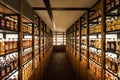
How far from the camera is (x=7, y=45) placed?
2.34 meters

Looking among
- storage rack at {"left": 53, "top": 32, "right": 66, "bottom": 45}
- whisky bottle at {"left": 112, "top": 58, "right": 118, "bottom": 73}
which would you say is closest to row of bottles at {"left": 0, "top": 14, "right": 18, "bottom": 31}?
whisky bottle at {"left": 112, "top": 58, "right": 118, "bottom": 73}

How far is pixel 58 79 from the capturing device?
582 centimetres

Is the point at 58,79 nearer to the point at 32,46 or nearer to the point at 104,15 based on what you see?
the point at 32,46

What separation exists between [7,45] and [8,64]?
307 millimetres

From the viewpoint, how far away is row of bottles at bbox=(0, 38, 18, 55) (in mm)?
2151

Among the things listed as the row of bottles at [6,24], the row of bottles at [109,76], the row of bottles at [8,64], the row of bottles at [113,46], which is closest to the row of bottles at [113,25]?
the row of bottles at [113,46]

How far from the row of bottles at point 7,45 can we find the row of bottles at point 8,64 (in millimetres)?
175

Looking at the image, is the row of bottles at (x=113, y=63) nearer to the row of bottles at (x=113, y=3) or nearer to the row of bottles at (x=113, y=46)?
the row of bottles at (x=113, y=46)

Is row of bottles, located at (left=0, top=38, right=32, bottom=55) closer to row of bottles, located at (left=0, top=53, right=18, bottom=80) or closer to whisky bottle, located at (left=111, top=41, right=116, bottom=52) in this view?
row of bottles, located at (left=0, top=53, right=18, bottom=80)

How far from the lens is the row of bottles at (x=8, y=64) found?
2.11m

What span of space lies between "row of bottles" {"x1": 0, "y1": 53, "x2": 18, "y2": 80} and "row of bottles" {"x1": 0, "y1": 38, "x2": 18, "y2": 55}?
18 centimetres

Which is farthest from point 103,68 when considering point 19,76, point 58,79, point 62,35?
point 62,35

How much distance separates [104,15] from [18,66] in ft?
6.31

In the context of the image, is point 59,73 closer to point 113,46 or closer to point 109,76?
point 109,76
